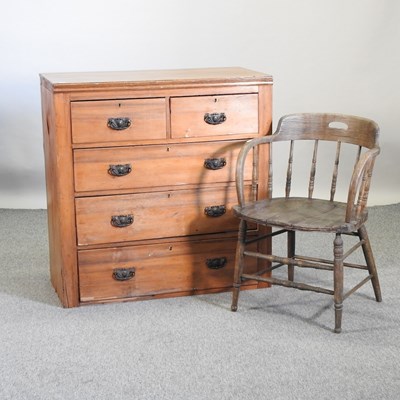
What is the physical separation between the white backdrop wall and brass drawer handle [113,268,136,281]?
180cm

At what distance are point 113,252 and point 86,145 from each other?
470mm

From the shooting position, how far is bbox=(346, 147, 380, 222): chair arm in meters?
3.48

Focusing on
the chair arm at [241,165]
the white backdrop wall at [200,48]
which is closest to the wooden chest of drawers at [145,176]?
the chair arm at [241,165]

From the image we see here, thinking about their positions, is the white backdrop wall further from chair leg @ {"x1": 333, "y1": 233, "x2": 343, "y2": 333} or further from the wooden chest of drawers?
chair leg @ {"x1": 333, "y1": 233, "x2": 343, "y2": 333}

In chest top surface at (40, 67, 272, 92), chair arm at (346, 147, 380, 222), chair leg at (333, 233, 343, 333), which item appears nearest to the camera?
chair arm at (346, 147, 380, 222)

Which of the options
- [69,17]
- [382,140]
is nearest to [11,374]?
[69,17]

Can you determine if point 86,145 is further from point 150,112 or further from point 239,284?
point 239,284

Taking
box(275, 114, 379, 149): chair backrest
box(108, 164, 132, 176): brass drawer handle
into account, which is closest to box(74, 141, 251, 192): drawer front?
box(108, 164, 132, 176): brass drawer handle

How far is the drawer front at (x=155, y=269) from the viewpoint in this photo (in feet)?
12.8

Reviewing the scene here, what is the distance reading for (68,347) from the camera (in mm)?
3480

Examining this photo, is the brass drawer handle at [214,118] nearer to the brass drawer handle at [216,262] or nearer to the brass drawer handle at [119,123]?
the brass drawer handle at [119,123]

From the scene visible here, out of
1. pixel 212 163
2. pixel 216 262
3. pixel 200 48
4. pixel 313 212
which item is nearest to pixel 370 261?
pixel 313 212

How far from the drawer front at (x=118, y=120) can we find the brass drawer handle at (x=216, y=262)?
590 mm

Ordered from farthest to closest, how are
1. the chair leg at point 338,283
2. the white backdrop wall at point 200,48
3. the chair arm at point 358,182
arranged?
the white backdrop wall at point 200,48
the chair leg at point 338,283
the chair arm at point 358,182
